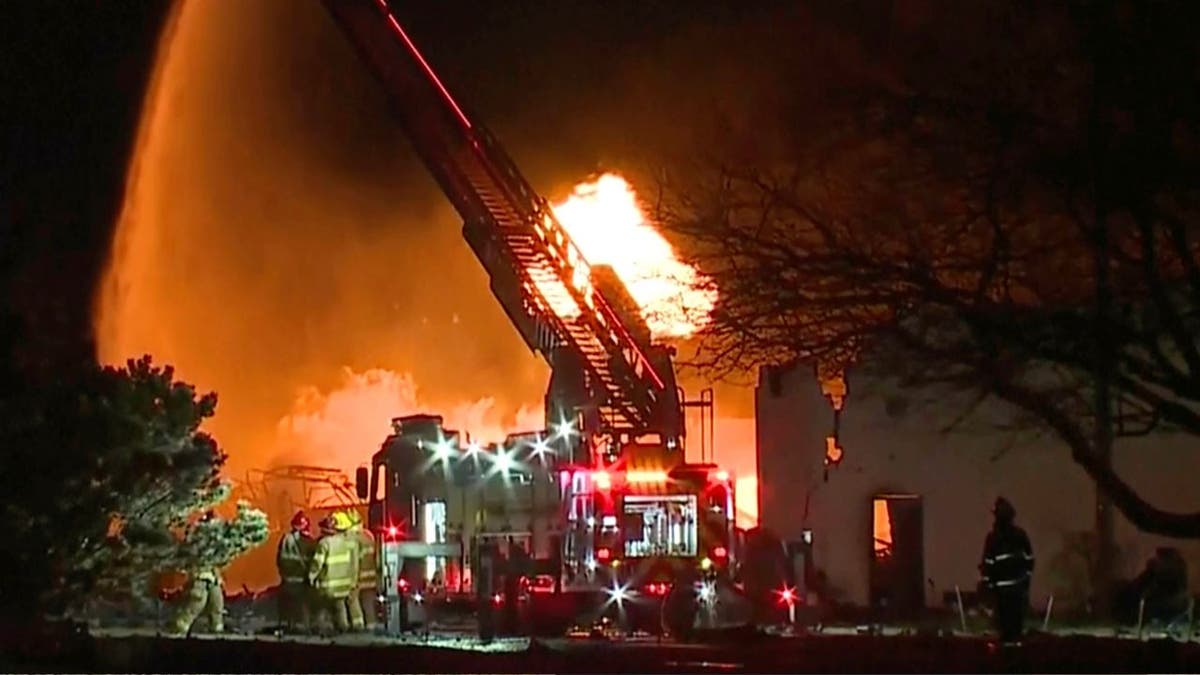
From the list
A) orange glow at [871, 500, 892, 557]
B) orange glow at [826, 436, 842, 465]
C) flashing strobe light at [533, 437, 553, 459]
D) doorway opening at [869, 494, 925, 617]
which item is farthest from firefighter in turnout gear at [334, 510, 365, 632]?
orange glow at [871, 500, 892, 557]

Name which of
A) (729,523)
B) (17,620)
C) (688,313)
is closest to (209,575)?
(17,620)

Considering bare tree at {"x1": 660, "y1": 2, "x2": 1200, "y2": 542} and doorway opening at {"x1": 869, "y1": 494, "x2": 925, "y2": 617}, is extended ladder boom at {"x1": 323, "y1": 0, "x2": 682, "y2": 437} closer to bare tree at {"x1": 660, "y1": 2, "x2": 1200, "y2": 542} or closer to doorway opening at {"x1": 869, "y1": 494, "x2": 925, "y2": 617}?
doorway opening at {"x1": 869, "y1": 494, "x2": 925, "y2": 617}

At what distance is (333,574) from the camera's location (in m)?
20.6

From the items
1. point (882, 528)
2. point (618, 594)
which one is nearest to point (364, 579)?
point (618, 594)

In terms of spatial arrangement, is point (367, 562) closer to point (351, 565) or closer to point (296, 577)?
point (351, 565)

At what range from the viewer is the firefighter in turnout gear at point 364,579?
21062 mm

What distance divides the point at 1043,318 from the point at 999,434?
1251 cm

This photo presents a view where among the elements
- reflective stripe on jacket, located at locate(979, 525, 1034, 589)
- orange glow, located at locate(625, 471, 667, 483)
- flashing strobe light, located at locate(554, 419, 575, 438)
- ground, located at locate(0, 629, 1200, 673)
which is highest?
flashing strobe light, located at locate(554, 419, 575, 438)

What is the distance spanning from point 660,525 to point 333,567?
3.89 m

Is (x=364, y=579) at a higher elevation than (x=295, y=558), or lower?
lower

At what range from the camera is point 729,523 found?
68.4 feet

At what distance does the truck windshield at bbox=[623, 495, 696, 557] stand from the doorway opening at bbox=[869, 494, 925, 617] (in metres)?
6.96

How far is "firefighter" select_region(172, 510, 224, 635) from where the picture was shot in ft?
68.3

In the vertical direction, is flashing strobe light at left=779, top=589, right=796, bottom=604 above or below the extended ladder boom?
below
